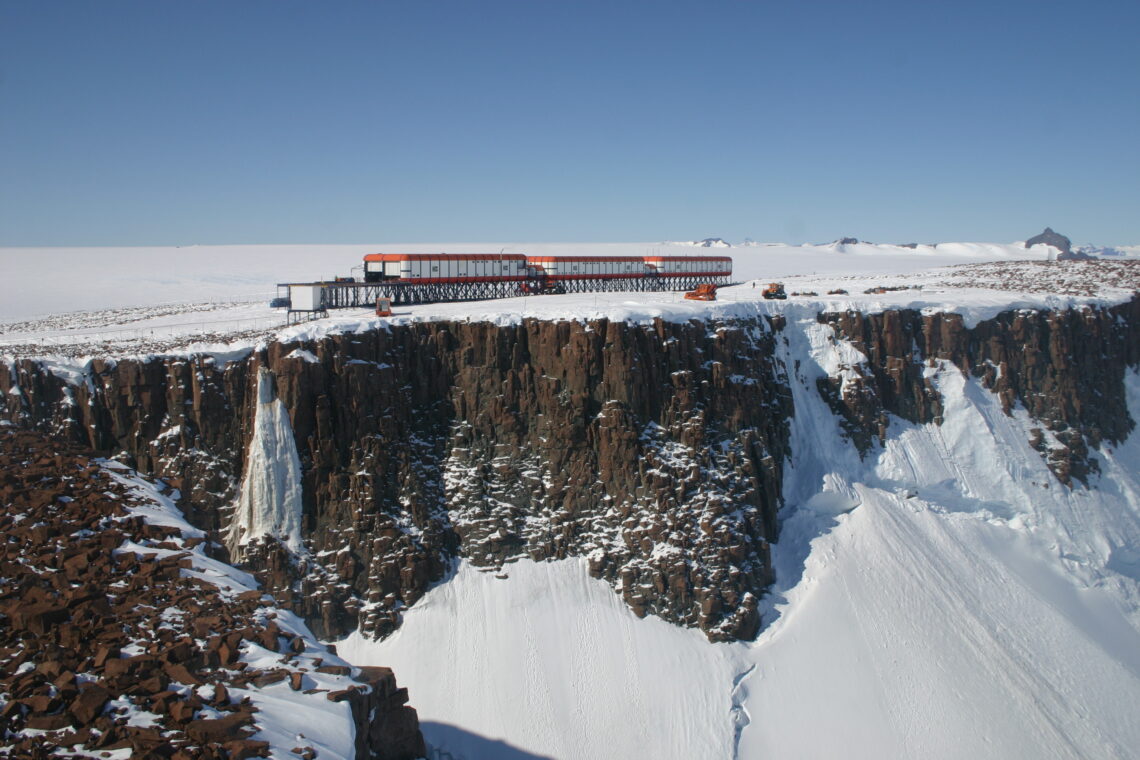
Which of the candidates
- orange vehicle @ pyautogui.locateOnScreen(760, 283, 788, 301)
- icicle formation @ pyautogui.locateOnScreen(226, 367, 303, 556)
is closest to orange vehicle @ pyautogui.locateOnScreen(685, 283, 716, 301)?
orange vehicle @ pyautogui.locateOnScreen(760, 283, 788, 301)

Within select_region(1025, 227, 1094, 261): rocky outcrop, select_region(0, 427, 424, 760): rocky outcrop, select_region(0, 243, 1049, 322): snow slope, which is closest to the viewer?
select_region(0, 427, 424, 760): rocky outcrop

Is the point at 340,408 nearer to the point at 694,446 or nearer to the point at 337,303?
the point at 337,303

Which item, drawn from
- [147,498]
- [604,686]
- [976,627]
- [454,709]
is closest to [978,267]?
[976,627]

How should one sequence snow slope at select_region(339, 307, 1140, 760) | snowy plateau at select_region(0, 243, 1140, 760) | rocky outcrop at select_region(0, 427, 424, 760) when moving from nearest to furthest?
rocky outcrop at select_region(0, 427, 424, 760), snow slope at select_region(339, 307, 1140, 760), snowy plateau at select_region(0, 243, 1140, 760)

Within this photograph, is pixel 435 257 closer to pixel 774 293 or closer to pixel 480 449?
pixel 480 449

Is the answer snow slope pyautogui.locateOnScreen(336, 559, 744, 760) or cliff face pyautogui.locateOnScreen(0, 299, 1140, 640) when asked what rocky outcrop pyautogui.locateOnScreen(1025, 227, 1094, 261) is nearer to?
cliff face pyautogui.locateOnScreen(0, 299, 1140, 640)
